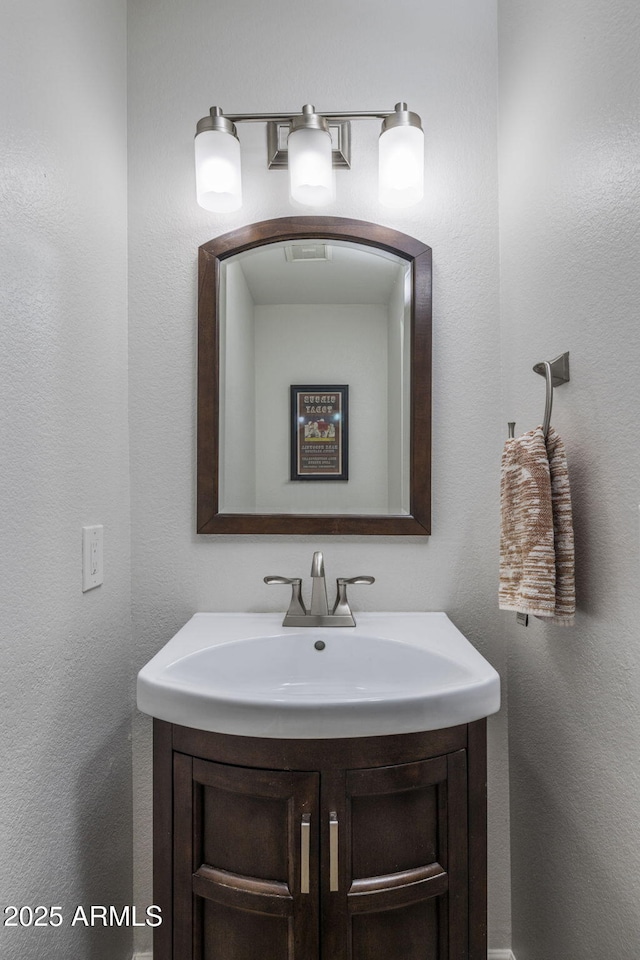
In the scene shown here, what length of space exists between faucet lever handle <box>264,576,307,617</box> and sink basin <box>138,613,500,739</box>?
0.05m

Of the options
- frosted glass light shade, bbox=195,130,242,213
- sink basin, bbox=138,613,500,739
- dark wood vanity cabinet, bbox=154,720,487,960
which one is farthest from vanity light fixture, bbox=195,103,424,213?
dark wood vanity cabinet, bbox=154,720,487,960

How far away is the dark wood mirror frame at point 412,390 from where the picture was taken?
1.35 m

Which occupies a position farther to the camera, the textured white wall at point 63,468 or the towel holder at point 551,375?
the towel holder at point 551,375

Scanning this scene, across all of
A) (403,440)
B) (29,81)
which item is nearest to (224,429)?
(403,440)

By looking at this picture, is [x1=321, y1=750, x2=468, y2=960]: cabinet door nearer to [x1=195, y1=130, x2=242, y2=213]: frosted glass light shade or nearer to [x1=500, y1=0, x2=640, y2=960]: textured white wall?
[x1=500, y1=0, x2=640, y2=960]: textured white wall

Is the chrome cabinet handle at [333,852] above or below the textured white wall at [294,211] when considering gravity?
below

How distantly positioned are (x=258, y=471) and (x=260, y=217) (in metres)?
0.63

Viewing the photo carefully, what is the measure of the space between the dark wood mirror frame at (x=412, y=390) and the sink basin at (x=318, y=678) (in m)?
0.22

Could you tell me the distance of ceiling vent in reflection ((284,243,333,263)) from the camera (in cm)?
137

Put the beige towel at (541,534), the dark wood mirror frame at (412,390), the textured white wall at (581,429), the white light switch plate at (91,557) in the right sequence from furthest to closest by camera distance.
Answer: the dark wood mirror frame at (412,390) → the white light switch plate at (91,557) → the beige towel at (541,534) → the textured white wall at (581,429)

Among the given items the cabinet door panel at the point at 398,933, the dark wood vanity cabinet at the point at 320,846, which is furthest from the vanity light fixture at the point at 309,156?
the cabinet door panel at the point at 398,933

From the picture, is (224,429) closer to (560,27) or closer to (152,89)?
(152,89)

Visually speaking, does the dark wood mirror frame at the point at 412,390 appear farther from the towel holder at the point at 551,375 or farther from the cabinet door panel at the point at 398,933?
the cabinet door panel at the point at 398,933

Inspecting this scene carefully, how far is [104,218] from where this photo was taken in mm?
1249
